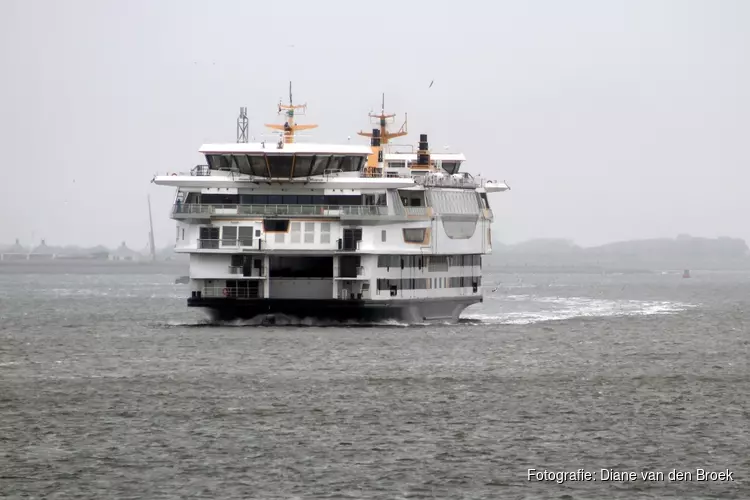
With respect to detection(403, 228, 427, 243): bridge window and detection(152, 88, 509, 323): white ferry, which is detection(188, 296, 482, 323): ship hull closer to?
detection(152, 88, 509, 323): white ferry

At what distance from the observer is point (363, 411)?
42938 millimetres

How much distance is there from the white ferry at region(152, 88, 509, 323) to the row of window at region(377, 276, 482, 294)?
0.09m

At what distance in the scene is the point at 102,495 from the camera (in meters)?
31.1

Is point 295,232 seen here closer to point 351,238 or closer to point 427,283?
point 351,238

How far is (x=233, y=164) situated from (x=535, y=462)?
124 ft

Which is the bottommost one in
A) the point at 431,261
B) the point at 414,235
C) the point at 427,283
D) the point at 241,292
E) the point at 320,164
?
the point at 241,292

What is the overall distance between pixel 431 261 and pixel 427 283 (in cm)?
117

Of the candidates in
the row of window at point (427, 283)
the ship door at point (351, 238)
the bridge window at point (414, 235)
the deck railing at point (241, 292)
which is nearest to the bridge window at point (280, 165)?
the ship door at point (351, 238)

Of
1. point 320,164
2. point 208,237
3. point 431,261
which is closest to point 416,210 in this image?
point 431,261

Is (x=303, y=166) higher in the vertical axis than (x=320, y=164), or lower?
lower

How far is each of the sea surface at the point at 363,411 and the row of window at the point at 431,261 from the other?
10.1 feet

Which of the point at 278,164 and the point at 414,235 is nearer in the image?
the point at 278,164

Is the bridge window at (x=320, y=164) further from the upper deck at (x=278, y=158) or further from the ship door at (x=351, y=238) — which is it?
the ship door at (x=351, y=238)

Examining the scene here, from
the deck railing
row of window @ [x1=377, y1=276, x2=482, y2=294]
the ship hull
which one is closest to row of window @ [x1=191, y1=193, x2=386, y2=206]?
the deck railing
